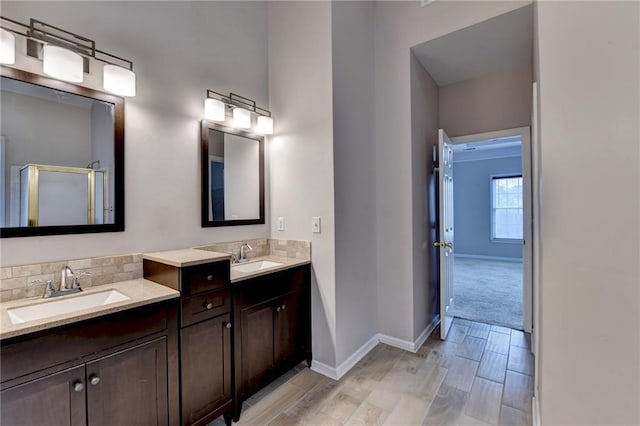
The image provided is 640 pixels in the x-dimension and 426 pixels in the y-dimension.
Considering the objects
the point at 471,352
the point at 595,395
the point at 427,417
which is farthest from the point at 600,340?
the point at 471,352

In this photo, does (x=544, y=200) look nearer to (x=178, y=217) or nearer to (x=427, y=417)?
(x=427, y=417)

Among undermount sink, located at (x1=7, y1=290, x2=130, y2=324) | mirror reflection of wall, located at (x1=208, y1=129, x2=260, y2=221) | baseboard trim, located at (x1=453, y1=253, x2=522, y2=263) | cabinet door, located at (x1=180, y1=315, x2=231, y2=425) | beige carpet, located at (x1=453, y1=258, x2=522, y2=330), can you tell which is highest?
mirror reflection of wall, located at (x1=208, y1=129, x2=260, y2=221)

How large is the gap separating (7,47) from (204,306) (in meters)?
1.57


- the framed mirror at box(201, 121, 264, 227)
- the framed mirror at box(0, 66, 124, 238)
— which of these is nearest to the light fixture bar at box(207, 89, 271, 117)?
the framed mirror at box(201, 121, 264, 227)

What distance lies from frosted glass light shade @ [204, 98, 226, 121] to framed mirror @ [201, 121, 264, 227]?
0.08 metres

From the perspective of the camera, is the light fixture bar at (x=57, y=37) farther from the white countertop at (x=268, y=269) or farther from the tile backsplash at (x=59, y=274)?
the white countertop at (x=268, y=269)

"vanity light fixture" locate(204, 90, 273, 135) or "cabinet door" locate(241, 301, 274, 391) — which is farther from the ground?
"vanity light fixture" locate(204, 90, 273, 135)

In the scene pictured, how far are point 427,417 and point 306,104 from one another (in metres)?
2.41

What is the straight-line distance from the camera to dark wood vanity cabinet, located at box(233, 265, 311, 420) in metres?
1.83

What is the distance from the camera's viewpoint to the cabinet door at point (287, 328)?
A: 2.10 meters

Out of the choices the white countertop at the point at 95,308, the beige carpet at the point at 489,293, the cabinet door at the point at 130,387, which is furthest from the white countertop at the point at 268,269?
the beige carpet at the point at 489,293

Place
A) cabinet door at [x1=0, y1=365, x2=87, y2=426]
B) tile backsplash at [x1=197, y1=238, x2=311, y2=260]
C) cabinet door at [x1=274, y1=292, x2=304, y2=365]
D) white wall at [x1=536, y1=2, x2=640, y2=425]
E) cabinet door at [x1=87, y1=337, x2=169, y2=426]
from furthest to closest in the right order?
tile backsplash at [x1=197, y1=238, x2=311, y2=260]
cabinet door at [x1=274, y1=292, x2=304, y2=365]
cabinet door at [x1=87, y1=337, x2=169, y2=426]
cabinet door at [x1=0, y1=365, x2=87, y2=426]
white wall at [x1=536, y1=2, x2=640, y2=425]

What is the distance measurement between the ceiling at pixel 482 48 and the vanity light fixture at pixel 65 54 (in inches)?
93.4

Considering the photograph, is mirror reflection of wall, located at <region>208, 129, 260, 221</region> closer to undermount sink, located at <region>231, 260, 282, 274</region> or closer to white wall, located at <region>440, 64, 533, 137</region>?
undermount sink, located at <region>231, 260, 282, 274</region>
